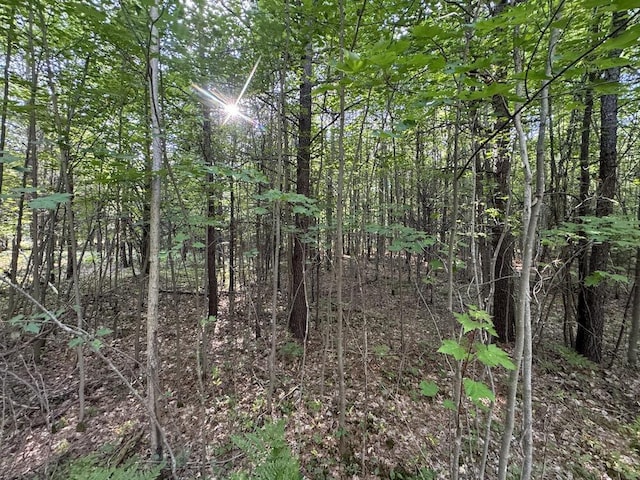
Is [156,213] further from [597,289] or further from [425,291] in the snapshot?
[425,291]

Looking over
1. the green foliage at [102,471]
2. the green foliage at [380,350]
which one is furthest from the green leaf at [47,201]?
the green foliage at [380,350]

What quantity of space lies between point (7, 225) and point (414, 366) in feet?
31.0

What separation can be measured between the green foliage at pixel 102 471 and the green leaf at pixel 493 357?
255cm

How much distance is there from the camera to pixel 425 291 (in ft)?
31.6

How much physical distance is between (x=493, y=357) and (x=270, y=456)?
2250 millimetres

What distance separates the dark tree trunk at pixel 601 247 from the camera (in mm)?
4465

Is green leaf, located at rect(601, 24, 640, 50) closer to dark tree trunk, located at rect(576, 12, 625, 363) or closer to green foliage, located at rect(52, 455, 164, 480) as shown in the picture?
green foliage, located at rect(52, 455, 164, 480)

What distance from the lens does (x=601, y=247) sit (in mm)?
4680

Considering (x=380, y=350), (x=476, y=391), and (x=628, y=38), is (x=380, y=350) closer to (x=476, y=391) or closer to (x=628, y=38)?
(x=476, y=391)

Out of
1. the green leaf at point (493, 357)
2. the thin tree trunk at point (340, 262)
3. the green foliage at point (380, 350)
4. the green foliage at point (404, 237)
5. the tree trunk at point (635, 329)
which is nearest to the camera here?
the green leaf at point (493, 357)

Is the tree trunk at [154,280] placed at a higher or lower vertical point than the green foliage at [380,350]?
higher

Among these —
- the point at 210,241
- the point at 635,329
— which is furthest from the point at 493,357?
the point at 635,329

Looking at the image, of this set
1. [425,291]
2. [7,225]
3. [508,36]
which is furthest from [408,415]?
[7,225]

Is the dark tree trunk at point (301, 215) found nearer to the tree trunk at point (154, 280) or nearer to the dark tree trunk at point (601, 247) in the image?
the tree trunk at point (154, 280)
